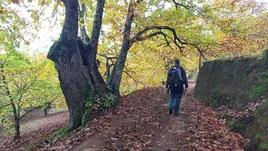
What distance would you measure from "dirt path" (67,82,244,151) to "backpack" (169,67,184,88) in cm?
115

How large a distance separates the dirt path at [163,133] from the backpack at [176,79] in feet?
3.76

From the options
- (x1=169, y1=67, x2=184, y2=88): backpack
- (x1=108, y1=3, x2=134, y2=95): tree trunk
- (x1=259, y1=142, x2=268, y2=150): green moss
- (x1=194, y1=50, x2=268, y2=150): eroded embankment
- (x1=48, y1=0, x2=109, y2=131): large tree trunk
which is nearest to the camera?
(x1=259, y1=142, x2=268, y2=150): green moss

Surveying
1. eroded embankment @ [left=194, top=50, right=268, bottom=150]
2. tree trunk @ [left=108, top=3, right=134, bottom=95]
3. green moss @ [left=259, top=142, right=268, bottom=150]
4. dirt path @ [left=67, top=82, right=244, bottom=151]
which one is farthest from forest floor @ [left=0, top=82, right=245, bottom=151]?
tree trunk @ [left=108, top=3, right=134, bottom=95]

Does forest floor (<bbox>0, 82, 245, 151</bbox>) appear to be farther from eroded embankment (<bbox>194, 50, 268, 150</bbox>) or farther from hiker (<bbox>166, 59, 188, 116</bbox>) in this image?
hiker (<bbox>166, 59, 188, 116</bbox>)

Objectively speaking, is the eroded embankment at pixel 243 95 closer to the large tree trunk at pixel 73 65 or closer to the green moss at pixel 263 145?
the green moss at pixel 263 145

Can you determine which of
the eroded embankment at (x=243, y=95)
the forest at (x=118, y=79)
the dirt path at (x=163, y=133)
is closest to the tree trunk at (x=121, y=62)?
the forest at (x=118, y=79)

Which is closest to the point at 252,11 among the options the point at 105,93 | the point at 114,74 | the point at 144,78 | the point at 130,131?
the point at 144,78

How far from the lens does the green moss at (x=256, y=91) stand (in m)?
5.95

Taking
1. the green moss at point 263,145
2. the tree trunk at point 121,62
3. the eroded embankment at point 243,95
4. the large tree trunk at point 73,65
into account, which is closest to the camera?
the green moss at point 263,145

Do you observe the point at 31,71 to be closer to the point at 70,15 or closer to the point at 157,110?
the point at 70,15

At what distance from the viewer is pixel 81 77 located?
8305mm

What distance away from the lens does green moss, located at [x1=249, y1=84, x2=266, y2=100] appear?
5.95 m

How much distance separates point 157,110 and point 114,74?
344 centimetres

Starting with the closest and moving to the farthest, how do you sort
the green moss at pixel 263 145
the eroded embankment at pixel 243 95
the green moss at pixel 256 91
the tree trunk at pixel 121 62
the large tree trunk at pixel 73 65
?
the green moss at pixel 263 145, the eroded embankment at pixel 243 95, the green moss at pixel 256 91, the large tree trunk at pixel 73 65, the tree trunk at pixel 121 62
